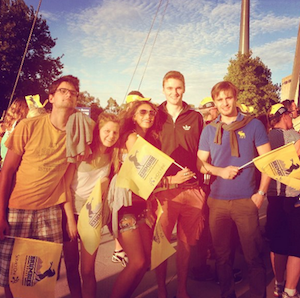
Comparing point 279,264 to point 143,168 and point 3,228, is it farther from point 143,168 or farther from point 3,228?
point 3,228

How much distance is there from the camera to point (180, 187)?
120 inches

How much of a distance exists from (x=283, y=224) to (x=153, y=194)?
5.01ft

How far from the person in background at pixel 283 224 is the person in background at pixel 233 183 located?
485mm

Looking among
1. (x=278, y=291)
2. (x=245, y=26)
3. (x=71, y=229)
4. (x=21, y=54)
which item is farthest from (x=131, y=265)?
(x=245, y=26)

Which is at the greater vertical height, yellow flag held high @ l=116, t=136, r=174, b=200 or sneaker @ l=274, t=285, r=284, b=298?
yellow flag held high @ l=116, t=136, r=174, b=200

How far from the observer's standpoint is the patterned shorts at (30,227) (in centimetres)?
248

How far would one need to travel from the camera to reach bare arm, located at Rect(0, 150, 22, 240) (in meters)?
2.46

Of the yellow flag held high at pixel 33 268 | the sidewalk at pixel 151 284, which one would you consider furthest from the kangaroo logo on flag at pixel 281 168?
the yellow flag held high at pixel 33 268

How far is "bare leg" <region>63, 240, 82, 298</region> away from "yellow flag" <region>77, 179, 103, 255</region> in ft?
0.59

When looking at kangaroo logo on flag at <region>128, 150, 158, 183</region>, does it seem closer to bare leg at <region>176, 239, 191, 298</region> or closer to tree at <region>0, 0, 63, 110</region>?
bare leg at <region>176, 239, 191, 298</region>

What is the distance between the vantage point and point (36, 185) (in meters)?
2.51

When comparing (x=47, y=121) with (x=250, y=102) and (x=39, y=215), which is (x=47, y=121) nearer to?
(x=39, y=215)

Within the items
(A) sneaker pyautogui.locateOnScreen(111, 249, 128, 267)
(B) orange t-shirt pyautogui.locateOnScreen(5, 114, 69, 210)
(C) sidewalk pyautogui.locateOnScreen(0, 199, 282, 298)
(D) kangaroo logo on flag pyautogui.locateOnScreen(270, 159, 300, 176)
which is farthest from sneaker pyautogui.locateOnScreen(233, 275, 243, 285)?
(B) orange t-shirt pyautogui.locateOnScreen(5, 114, 69, 210)

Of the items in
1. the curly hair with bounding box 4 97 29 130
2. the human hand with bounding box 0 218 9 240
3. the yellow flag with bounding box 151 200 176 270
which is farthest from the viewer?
the curly hair with bounding box 4 97 29 130
